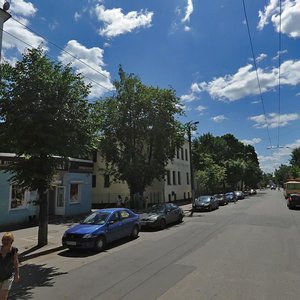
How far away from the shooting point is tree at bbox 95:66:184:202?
29.5m

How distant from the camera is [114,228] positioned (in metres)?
13.2

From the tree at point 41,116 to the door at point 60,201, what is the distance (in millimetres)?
10856

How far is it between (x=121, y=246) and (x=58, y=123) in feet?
17.5

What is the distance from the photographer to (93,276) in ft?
27.7

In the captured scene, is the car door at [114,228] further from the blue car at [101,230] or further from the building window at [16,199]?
the building window at [16,199]

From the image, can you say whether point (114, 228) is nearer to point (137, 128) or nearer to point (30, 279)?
point (30, 279)

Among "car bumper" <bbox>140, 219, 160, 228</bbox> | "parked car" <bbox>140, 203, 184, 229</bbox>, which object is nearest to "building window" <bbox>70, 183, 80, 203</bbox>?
"parked car" <bbox>140, 203, 184, 229</bbox>

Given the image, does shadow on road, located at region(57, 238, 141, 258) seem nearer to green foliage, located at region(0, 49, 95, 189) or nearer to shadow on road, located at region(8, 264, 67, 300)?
shadow on road, located at region(8, 264, 67, 300)

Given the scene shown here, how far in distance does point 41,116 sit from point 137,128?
18.5 meters

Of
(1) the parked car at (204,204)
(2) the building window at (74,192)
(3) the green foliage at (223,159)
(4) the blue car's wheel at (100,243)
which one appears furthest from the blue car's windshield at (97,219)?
(3) the green foliage at (223,159)

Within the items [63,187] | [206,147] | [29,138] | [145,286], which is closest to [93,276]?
[145,286]

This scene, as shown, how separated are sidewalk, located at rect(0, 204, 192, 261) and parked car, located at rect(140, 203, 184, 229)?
451 centimetres

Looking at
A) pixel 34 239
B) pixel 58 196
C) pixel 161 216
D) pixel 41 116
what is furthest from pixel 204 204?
pixel 41 116

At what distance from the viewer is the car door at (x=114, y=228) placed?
12806mm
